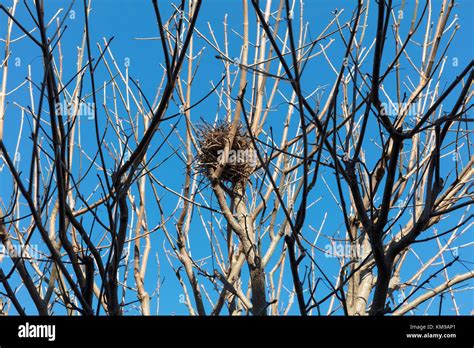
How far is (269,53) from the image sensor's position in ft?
12.7

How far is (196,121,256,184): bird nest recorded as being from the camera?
13.9ft

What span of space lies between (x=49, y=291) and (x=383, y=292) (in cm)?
186

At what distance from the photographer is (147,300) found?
378cm

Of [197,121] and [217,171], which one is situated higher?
[197,121]

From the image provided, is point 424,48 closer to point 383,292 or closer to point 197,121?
point 197,121

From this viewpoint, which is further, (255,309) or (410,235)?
(255,309)

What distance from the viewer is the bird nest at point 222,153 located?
13.9 ft

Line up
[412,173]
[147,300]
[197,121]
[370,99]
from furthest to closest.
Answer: [197,121] < [412,173] < [147,300] < [370,99]

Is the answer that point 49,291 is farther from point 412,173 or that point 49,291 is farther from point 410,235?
point 412,173

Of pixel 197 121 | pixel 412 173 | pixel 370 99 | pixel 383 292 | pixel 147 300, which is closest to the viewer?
pixel 370 99

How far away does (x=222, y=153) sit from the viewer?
4043 mm
